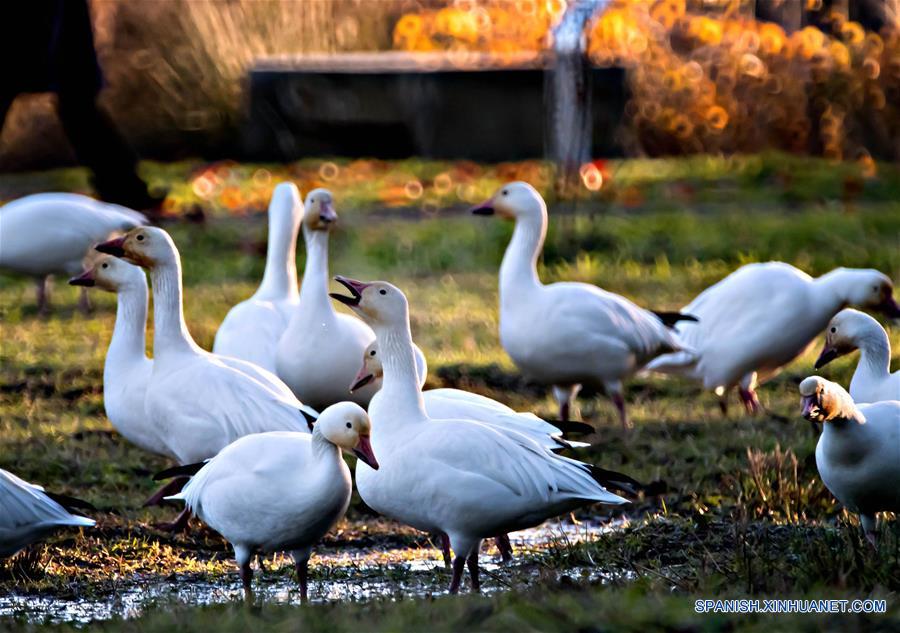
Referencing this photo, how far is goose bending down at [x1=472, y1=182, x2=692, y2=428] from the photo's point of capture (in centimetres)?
726

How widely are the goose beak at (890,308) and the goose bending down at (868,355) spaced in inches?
58.5

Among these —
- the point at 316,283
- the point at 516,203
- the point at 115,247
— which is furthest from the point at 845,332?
the point at 115,247

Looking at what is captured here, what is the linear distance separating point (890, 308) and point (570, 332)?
5.26ft

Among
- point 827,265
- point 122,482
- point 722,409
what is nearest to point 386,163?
point 827,265

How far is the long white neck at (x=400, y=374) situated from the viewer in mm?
5090

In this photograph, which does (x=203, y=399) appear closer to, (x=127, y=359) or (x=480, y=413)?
(x=127, y=359)

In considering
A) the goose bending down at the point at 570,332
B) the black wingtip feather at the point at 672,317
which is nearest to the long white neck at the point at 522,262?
the goose bending down at the point at 570,332

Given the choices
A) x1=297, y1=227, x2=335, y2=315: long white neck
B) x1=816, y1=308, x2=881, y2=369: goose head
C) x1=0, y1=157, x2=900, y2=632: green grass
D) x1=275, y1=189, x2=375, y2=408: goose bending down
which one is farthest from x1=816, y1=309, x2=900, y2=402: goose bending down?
x1=297, y1=227, x2=335, y2=315: long white neck

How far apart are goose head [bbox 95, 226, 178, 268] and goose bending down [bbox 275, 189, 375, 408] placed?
0.84 metres

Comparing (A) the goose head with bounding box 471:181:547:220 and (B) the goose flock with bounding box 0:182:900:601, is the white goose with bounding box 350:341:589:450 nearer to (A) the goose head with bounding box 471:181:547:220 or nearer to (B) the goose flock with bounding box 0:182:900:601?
(B) the goose flock with bounding box 0:182:900:601

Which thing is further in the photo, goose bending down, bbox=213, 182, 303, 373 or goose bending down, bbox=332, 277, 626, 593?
goose bending down, bbox=213, 182, 303, 373

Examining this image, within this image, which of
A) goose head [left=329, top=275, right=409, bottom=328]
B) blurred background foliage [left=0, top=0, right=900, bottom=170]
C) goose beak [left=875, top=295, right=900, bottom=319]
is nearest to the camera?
goose head [left=329, top=275, right=409, bottom=328]

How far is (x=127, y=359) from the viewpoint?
6.28 meters

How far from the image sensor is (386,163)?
52.5 ft
